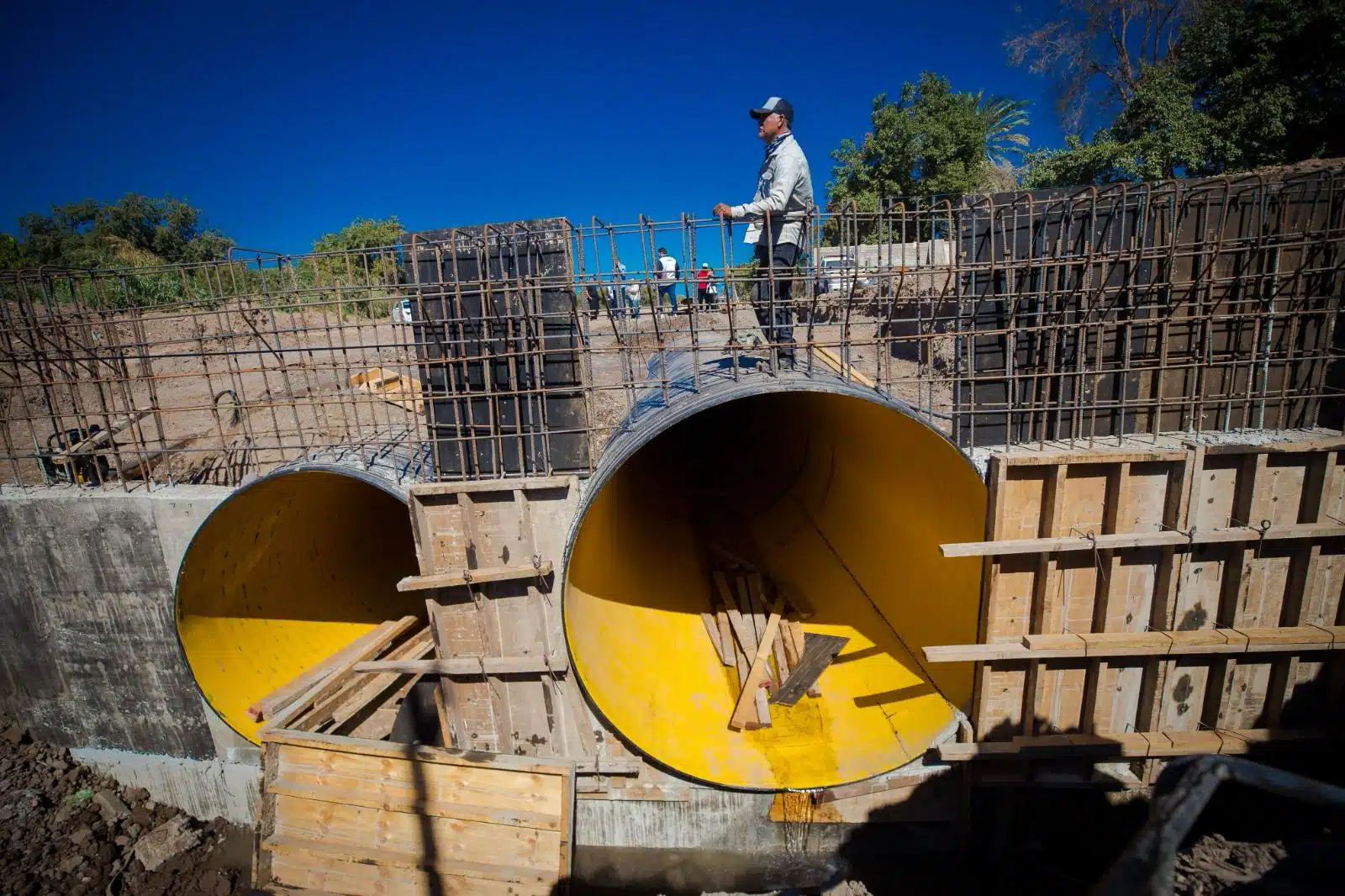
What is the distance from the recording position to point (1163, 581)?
4848 mm

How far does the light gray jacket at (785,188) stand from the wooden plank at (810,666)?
12.7 feet

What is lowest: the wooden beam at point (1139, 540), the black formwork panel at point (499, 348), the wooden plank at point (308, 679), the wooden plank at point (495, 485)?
the wooden plank at point (308, 679)

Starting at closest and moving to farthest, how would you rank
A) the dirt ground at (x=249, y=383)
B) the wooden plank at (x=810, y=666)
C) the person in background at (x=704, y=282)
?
the person in background at (x=704, y=282)
the dirt ground at (x=249, y=383)
the wooden plank at (x=810, y=666)

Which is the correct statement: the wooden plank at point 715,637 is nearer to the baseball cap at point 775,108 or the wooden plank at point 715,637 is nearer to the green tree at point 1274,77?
the baseball cap at point 775,108

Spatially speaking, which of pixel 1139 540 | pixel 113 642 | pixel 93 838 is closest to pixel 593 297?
pixel 1139 540

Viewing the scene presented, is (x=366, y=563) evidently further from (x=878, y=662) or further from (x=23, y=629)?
(x=878, y=662)

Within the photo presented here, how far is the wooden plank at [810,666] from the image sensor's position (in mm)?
5727

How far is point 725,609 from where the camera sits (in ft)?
22.1

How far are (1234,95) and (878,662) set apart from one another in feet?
55.9

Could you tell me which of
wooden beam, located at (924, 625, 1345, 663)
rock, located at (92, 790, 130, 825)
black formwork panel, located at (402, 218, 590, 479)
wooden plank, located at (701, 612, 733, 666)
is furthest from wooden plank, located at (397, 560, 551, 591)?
rock, located at (92, 790, 130, 825)

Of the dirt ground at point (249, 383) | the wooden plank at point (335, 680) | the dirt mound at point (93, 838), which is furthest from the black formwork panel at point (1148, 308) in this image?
the dirt mound at point (93, 838)

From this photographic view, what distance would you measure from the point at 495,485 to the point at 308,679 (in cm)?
329

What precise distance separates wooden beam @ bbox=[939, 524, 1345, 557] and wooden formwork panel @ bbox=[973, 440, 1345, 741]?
0.02 metres

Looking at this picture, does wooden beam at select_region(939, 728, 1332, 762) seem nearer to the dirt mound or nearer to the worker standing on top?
the worker standing on top
